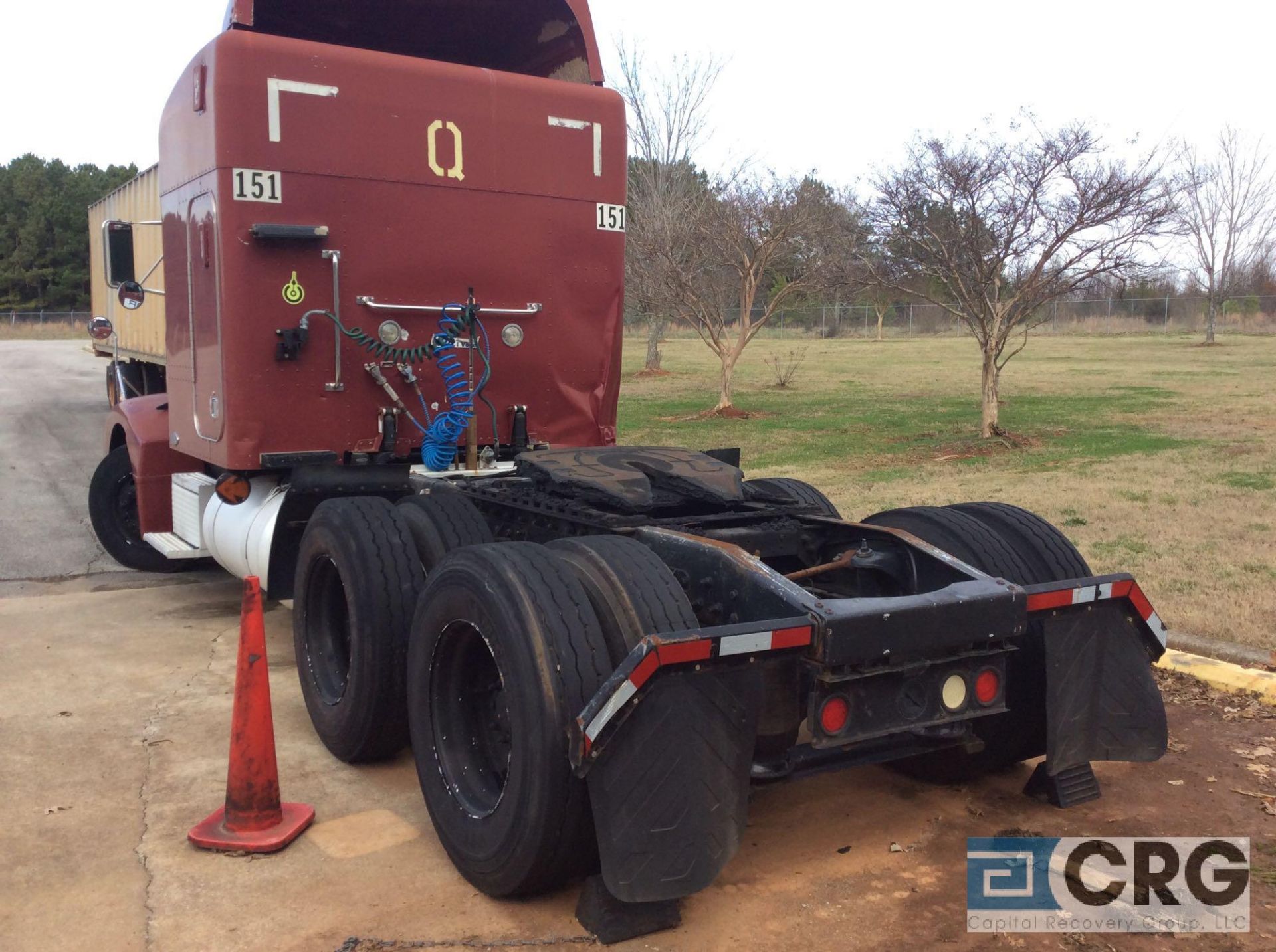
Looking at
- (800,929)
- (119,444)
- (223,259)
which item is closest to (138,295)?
(119,444)

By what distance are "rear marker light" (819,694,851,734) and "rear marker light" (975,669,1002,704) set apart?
20.3 inches

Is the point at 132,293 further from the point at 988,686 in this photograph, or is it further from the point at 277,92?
the point at 988,686

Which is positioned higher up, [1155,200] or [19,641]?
[1155,200]

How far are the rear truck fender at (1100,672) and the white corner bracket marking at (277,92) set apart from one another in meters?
4.28

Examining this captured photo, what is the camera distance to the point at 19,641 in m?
6.78

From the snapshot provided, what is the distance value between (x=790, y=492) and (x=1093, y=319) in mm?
49262

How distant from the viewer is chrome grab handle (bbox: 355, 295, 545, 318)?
6195 millimetres

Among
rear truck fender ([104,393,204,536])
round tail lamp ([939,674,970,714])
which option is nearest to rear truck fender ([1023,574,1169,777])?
round tail lamp ([939,674,970,714])

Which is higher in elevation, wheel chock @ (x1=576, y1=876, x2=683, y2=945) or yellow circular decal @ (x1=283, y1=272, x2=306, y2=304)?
yellow circular decal @ (x1=283, y1=272, x2=306, y2=304)

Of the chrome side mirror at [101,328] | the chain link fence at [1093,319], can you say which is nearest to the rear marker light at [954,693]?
the chrome side mirror at [101,328]

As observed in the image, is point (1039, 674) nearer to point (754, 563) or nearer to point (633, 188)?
point (754, 563)

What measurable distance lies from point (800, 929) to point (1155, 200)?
46.7 ft

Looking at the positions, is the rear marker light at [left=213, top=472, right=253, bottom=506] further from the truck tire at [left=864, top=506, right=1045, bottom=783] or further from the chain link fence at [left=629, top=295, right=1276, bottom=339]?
the chain link fence at [left=629, top=295, right=1276, bottom=339]

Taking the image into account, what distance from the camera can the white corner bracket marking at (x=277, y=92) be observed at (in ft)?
18.9
